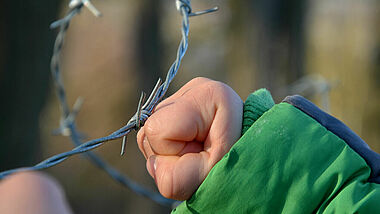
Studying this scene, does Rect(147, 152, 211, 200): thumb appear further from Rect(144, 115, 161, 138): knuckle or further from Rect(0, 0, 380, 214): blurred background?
Rect(0, 0, 380, 214): blurred background

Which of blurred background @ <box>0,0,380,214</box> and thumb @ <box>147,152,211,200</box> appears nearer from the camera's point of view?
thumb @ <box>147,152,211,200</box>

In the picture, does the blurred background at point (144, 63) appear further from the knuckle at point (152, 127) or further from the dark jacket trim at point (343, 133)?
the knuckle at point (152, 127)

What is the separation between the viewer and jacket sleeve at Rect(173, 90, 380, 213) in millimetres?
569

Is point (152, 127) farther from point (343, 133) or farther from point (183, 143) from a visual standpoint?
point (343, 133)

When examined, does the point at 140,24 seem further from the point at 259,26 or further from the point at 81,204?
the point at 81,204

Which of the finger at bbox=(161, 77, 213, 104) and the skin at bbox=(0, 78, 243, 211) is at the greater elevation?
the finger at bbox=(161, 77, 213, 104)

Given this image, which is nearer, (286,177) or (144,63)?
(286,177)

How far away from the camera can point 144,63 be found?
3949 mm

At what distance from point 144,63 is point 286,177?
11.3 feet

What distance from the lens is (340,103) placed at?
4.45m

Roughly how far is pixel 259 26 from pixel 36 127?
219cm

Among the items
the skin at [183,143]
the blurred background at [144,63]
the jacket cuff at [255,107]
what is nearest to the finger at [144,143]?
the skin at [183,143]

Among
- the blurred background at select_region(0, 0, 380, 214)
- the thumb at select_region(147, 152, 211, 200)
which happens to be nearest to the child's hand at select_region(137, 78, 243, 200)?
the thumb at select_region(147, 152, 211, 200)

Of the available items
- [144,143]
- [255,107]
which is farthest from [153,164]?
[255,107]
